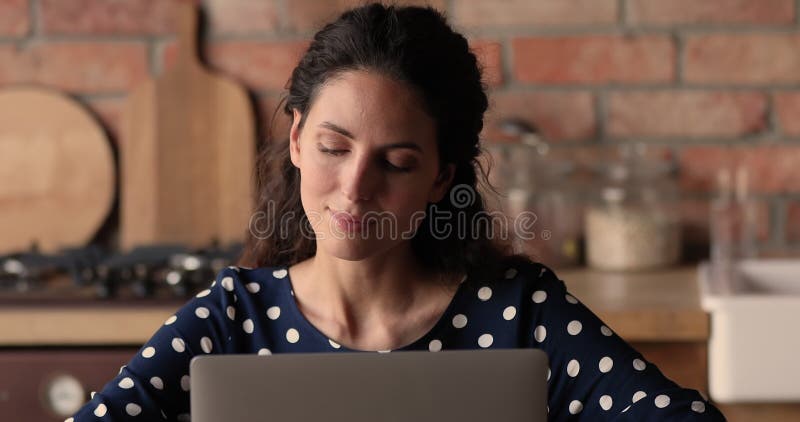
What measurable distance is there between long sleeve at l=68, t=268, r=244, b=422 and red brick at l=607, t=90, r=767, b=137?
Result: 3.60ft

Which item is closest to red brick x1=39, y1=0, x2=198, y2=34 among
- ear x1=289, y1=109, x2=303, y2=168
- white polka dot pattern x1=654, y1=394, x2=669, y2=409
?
ear x1=289, y1=109, x2=303, y2=168

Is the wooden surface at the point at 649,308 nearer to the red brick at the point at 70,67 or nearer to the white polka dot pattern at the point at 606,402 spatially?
the white polka dot pattern at the point at 606,402

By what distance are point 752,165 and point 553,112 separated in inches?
16.2

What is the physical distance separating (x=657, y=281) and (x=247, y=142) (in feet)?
2.83

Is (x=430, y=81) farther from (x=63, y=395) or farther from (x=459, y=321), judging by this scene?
(x=63, y=395)

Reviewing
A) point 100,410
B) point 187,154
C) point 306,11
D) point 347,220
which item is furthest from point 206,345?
point 306,11

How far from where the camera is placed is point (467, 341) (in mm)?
1271

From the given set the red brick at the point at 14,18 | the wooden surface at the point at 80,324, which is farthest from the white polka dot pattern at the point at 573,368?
the red brick at the point at 14,18

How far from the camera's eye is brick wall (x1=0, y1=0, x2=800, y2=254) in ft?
6.90

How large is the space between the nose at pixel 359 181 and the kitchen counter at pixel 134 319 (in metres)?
0.64

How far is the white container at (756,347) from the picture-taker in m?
1.59

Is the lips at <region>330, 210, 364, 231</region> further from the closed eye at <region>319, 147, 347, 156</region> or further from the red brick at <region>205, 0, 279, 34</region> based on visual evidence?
the red brick at <region>205, 0, 279, 34</region>

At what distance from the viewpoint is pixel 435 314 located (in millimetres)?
1275

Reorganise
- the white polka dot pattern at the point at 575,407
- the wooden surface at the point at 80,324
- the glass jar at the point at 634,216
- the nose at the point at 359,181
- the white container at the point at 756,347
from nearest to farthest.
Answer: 1. the nose at the point at 359,181
2. the white polka dot pattern at the point at 575,407
3. the white container at the point at 756,347
4. the wooden surface at the point at 80,324
5. the glass jar at the point at 634,216
